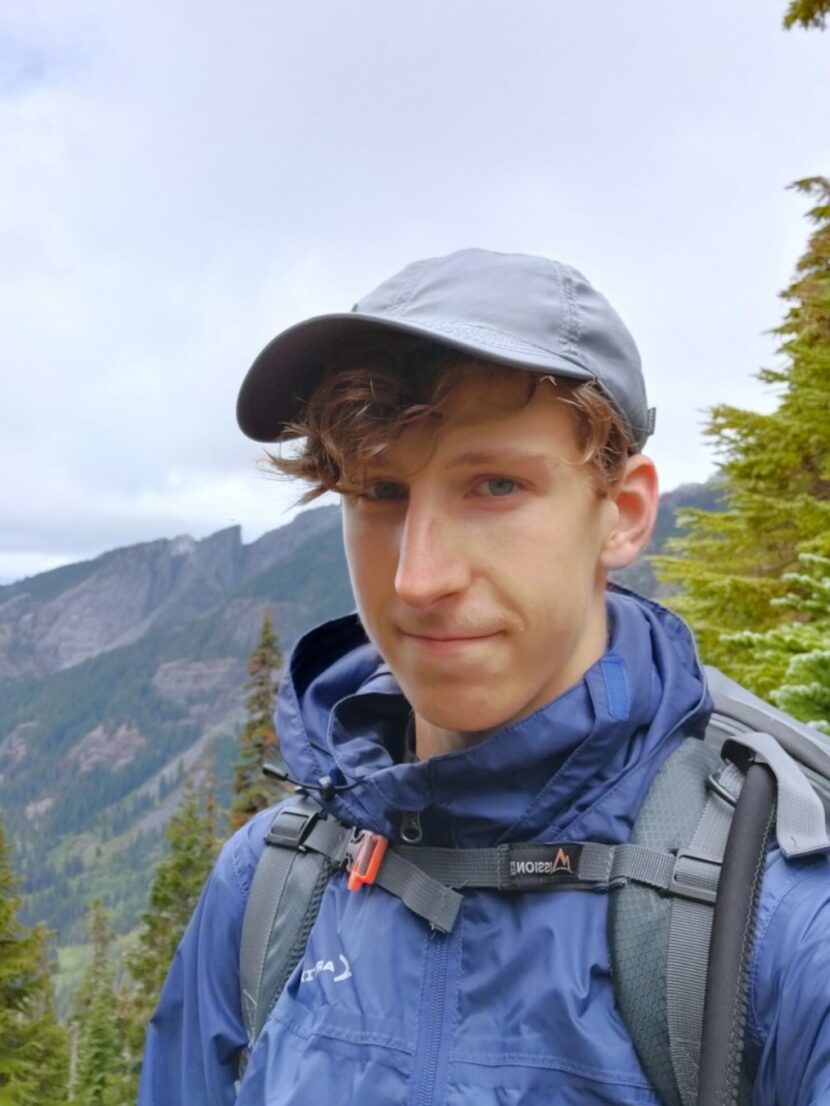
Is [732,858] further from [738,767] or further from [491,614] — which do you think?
[491,614]

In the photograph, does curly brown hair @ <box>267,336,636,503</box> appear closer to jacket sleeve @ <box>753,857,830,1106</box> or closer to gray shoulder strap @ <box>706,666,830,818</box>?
gray shoulder strap @ <box>706,666,830,818</box>

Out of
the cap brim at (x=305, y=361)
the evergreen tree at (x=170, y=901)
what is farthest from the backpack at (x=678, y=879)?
the evergreen tree at (x=170, y=901)

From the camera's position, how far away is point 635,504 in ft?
6.41

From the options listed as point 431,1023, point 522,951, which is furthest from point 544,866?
point 431,1023

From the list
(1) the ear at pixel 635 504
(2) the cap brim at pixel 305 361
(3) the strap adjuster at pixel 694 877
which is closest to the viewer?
(3) the strap adjuster at pixel 694 877

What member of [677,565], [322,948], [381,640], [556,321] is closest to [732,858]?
[381,640]

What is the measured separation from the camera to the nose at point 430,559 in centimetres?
166

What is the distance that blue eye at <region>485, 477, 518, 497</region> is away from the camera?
5.59ft

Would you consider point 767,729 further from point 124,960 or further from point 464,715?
point 124,960

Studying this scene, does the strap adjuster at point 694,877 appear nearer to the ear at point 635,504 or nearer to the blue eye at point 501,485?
the ear at point 635,504

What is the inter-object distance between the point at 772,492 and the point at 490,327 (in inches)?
414

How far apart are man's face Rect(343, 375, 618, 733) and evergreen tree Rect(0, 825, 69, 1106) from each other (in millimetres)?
16487

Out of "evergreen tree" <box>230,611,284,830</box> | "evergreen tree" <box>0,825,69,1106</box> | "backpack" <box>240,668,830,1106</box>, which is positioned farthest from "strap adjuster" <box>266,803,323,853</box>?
"evergreen tree" <box>230,611,284,830</box>

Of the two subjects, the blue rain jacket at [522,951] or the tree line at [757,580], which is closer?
the blue rain jacket at [522,951]
